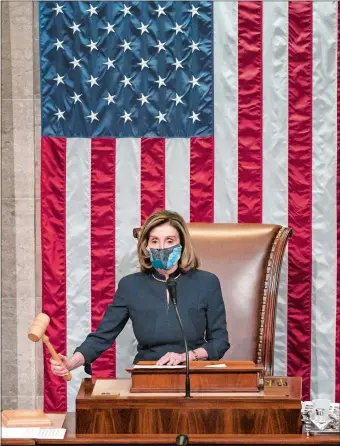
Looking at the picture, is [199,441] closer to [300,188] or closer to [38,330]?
[38,330]

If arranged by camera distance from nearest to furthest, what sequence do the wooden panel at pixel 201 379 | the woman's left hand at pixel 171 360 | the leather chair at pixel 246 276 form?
1. the wooden panel at pixel 201 379
2. the woman's left hand at pixel 171 360
3. the leather chair at pixel 246 276

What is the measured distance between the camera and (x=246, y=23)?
602cm

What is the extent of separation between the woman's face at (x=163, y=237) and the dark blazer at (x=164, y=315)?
20 cm

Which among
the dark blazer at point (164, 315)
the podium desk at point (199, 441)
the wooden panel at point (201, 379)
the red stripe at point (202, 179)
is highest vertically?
the red stripe at point (202, 179)

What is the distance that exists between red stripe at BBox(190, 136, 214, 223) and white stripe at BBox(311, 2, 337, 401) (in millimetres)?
648

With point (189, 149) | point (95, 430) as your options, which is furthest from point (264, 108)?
point (95, 430)

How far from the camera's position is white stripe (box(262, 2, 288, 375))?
19.8ft

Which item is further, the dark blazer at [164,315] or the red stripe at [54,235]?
the red stripe at [54,235]

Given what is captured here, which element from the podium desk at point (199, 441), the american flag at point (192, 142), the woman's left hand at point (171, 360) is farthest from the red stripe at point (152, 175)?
the podium desk at point (199, 441)

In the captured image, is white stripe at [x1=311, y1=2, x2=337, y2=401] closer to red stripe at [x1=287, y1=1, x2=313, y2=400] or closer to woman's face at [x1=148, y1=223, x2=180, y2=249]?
red stripe at [x1=287, y1=1, x2=313, y2=400]

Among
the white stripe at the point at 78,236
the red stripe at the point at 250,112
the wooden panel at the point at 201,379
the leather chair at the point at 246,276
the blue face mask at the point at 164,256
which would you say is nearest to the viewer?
the wooden panel at the point at 201,379

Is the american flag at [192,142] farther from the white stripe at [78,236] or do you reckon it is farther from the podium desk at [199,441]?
the podium desk at [199,441]

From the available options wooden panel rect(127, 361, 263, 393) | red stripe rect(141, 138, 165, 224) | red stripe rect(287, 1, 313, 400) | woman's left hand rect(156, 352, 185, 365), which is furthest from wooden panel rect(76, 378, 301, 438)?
red stripe rect(141, 138, 165, 224)

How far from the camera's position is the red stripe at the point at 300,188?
6020 millimetres
